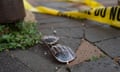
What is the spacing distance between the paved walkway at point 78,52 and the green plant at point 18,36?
111 millimetres

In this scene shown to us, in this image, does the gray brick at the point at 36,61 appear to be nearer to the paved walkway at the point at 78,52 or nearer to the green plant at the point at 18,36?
the paved walkway at the point at 78,52


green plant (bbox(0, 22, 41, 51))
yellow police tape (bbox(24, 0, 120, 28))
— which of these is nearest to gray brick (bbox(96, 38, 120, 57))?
yellow police tape (bbox(24, 0, 120, 28))

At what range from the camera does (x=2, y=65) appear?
10.5 ft

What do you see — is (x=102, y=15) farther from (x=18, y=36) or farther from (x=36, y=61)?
(x=36, y=61)

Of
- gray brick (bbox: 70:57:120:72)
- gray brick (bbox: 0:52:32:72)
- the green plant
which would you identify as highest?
the green plant

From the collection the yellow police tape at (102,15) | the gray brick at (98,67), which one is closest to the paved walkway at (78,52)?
the gray brick at (98,67)

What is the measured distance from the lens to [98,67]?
313cm

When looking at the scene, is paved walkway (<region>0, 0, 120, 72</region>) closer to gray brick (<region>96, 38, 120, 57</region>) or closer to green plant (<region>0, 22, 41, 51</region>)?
gray brick (<region>96, 38, 120, 57</region>)

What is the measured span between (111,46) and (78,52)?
0.51 metres

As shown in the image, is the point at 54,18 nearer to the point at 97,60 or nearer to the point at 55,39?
the point at 55,39

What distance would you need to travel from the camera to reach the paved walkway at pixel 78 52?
3.15 metres

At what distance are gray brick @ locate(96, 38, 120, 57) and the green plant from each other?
0.95 meters

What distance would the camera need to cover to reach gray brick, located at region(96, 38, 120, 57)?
3.47 m

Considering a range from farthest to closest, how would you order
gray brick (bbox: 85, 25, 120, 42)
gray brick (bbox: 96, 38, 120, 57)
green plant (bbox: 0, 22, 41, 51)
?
gray brick (bbox: 85, 25, 120, 42), green plant (bbox: 0, 22, 41, 51), gray brick (bbox: 96, 38, 120, 57)
